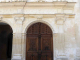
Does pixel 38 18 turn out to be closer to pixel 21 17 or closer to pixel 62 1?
pixel 21 17

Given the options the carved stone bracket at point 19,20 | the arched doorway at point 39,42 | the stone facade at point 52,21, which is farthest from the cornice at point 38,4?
the arched doorway at point 39,42

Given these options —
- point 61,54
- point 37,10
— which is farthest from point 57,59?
point 37,10

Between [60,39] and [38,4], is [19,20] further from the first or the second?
[60,39]

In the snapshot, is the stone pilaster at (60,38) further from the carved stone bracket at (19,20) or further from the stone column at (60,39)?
the carved stone bracket at (19,20)

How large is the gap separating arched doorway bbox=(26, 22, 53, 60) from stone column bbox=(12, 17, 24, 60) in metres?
0.51

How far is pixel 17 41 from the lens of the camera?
621cm

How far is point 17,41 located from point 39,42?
126 cm

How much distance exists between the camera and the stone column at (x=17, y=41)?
607cm

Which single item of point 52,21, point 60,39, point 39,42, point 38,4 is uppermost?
point 38,4

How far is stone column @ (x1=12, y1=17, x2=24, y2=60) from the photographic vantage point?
607 centimetres

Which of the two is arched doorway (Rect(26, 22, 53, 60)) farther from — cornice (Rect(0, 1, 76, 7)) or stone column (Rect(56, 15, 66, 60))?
cornice (Rect(0, 1, 76, 7))

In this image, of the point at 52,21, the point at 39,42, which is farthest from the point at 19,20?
the point at 52,21

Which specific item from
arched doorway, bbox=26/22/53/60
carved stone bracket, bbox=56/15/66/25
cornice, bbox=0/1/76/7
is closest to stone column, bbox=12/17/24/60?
arched doorway, bbox=26/22/53/60

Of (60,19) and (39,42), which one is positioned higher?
(60,19)
